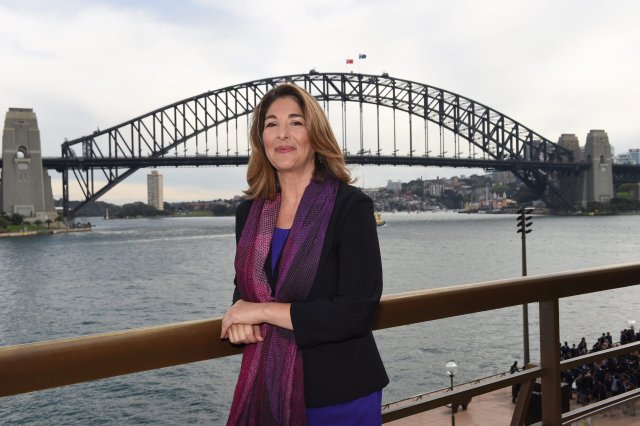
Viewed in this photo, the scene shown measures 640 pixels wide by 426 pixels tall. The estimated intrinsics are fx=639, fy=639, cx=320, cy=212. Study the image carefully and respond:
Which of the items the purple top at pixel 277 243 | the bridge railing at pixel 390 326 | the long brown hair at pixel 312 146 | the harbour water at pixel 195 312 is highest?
the long brown hair at pixel 312 146

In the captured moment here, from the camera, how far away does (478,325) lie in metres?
Answer: 23.2

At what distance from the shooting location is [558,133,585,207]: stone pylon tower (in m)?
92.6

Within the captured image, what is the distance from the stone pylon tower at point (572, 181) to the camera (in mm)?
92625

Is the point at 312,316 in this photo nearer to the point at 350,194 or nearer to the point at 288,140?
the point at 350,194

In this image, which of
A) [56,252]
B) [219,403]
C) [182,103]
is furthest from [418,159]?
[219,403]

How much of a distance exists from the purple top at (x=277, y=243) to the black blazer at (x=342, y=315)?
0.13 meters

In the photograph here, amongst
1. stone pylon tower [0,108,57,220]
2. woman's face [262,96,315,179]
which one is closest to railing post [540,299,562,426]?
woman's face [262,96,315,179]

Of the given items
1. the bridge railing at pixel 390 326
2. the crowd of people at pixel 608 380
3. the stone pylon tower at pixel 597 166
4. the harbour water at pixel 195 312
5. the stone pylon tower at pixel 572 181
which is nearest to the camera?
the bridge railing at pixel 390 326

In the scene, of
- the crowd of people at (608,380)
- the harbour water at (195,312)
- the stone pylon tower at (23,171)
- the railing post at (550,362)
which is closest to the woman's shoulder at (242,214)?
the railing post at (550,362)

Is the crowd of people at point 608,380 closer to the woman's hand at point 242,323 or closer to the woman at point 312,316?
the woman at point 312,316

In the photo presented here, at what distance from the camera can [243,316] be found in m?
1.45

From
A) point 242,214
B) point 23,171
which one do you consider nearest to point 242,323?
point 242,214

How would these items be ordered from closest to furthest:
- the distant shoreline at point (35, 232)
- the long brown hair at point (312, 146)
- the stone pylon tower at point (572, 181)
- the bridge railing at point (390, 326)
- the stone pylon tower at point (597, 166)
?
the bridge railing at point (390, 326) < the long brown hair at point (312, 146) < the distant shoreline at point (35, 232) < the stone pylon tower at point (597, 166) < the stone pylon tower at point (572, 181)

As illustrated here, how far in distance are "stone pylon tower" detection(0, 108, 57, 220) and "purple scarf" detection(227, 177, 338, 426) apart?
75512 mm
